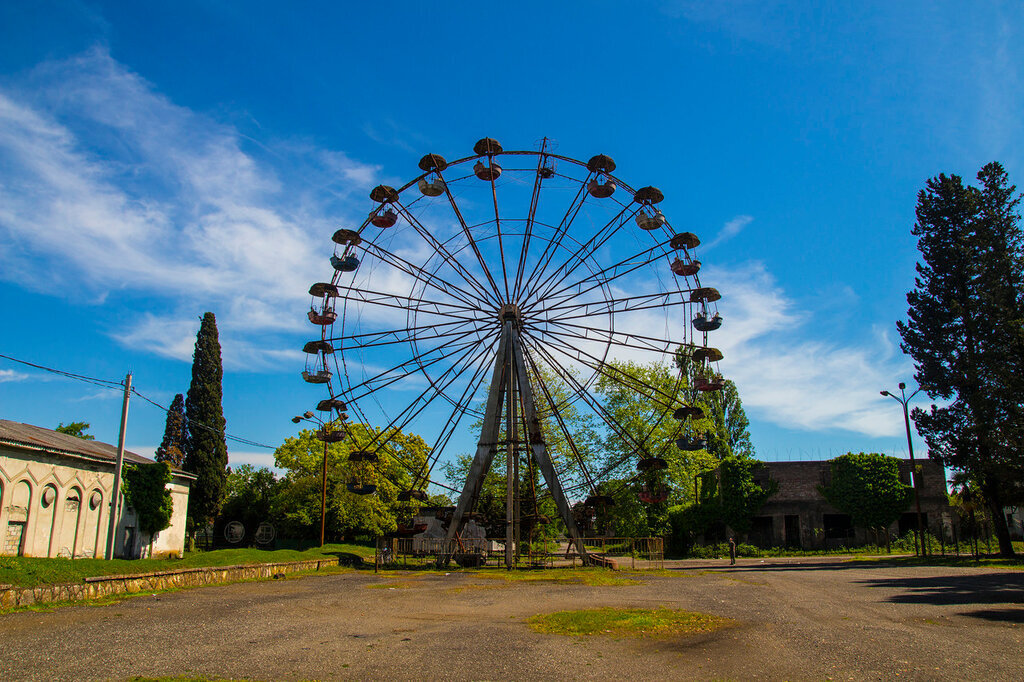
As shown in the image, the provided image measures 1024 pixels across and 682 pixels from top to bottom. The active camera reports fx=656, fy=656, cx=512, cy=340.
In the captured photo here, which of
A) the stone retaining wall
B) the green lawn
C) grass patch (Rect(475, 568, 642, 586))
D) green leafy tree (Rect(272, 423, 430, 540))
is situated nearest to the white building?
the green lawn

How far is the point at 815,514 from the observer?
4356cm

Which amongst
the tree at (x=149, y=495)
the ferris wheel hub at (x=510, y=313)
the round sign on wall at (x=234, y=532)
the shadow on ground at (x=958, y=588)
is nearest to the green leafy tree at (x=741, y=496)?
the shadow on ground at (x=958, y=588)

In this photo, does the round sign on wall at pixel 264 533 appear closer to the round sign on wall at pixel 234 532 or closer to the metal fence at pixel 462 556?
the round sign on wall at pixel 234 532

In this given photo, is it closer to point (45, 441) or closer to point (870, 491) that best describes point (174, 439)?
point (45, 441)

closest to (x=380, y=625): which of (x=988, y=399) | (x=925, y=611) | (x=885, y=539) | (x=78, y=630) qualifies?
(x=78, y=630)

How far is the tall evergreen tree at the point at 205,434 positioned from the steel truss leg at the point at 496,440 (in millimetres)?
30320

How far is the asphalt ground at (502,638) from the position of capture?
832 centimetres

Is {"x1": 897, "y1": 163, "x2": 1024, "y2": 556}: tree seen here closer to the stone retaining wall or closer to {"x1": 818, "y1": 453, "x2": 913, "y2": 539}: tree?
{"x1": 818, "y1": 453, "x2": 913, "y2": 539}: tree

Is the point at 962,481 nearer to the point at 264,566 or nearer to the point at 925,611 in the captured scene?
the point at 925,611

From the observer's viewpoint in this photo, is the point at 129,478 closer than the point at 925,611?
No

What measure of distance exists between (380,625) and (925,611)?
10.9 meters

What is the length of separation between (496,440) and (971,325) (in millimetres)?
25445

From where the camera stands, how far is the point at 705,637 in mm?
10609

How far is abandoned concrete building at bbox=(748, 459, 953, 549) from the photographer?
4262cm
